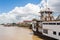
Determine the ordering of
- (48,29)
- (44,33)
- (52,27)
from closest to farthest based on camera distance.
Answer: (52,27)
(48,29)
(44,33)

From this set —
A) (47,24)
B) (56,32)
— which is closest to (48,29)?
(47,24)

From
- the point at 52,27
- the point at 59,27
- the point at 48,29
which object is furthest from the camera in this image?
the point at 48,29

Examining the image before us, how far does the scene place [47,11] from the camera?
38.1 meters

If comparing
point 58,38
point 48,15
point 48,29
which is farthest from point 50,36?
point 48,15

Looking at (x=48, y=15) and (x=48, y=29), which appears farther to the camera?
(x=48, y=15)

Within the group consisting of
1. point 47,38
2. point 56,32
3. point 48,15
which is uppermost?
point 48,15

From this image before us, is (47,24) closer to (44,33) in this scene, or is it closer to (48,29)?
(48,29)

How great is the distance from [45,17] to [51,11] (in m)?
2.60

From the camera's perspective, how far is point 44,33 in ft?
94.8

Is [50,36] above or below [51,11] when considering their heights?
below

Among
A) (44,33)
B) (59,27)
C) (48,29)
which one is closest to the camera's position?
(59,27)

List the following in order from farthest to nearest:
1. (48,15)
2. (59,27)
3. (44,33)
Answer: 1. (48,15)
2. (44,33)
3. (59,27)

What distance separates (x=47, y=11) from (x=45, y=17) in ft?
8.92

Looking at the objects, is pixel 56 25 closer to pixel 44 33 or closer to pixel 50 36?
pixel 50 36
